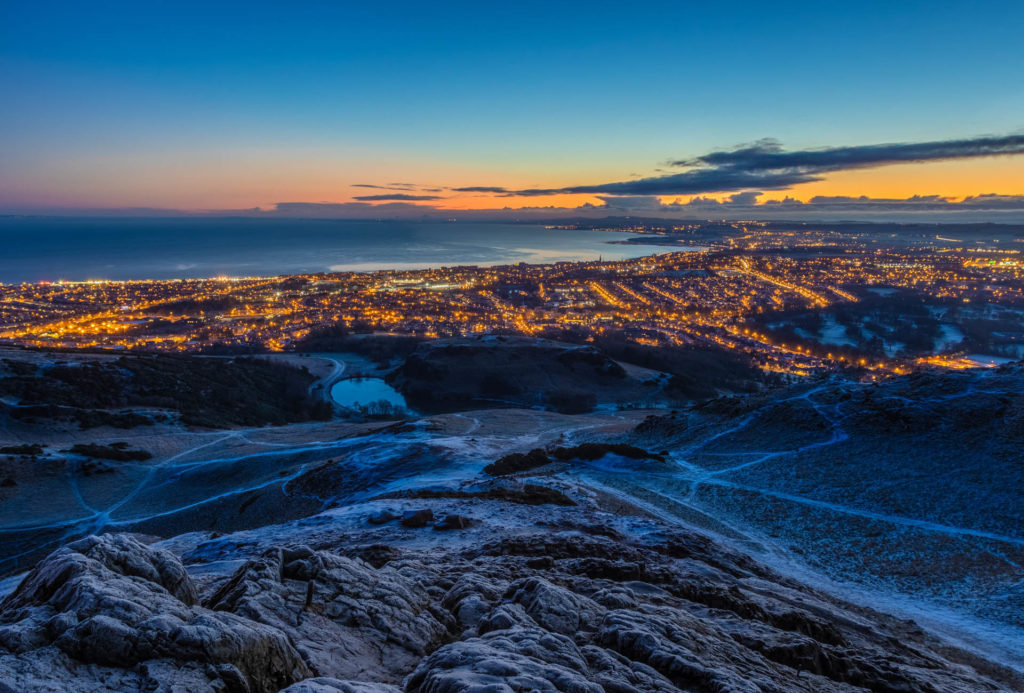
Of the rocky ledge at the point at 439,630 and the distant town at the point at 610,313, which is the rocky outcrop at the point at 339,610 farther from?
the distant town at the point at 610,313

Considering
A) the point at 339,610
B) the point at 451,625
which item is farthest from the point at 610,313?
the point at 339,610

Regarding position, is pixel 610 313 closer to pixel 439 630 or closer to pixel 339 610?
pixel 439 630

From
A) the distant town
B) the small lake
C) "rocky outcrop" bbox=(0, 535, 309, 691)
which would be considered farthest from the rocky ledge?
the distant town

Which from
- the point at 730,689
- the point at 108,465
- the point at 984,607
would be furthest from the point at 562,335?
the point at 730,689

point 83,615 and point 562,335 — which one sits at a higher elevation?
point 83,615

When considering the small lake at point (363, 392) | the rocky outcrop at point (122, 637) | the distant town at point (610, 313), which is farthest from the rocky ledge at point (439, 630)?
the distant town at point (610, 313)

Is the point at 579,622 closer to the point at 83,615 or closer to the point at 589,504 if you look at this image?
the point at 83,615
